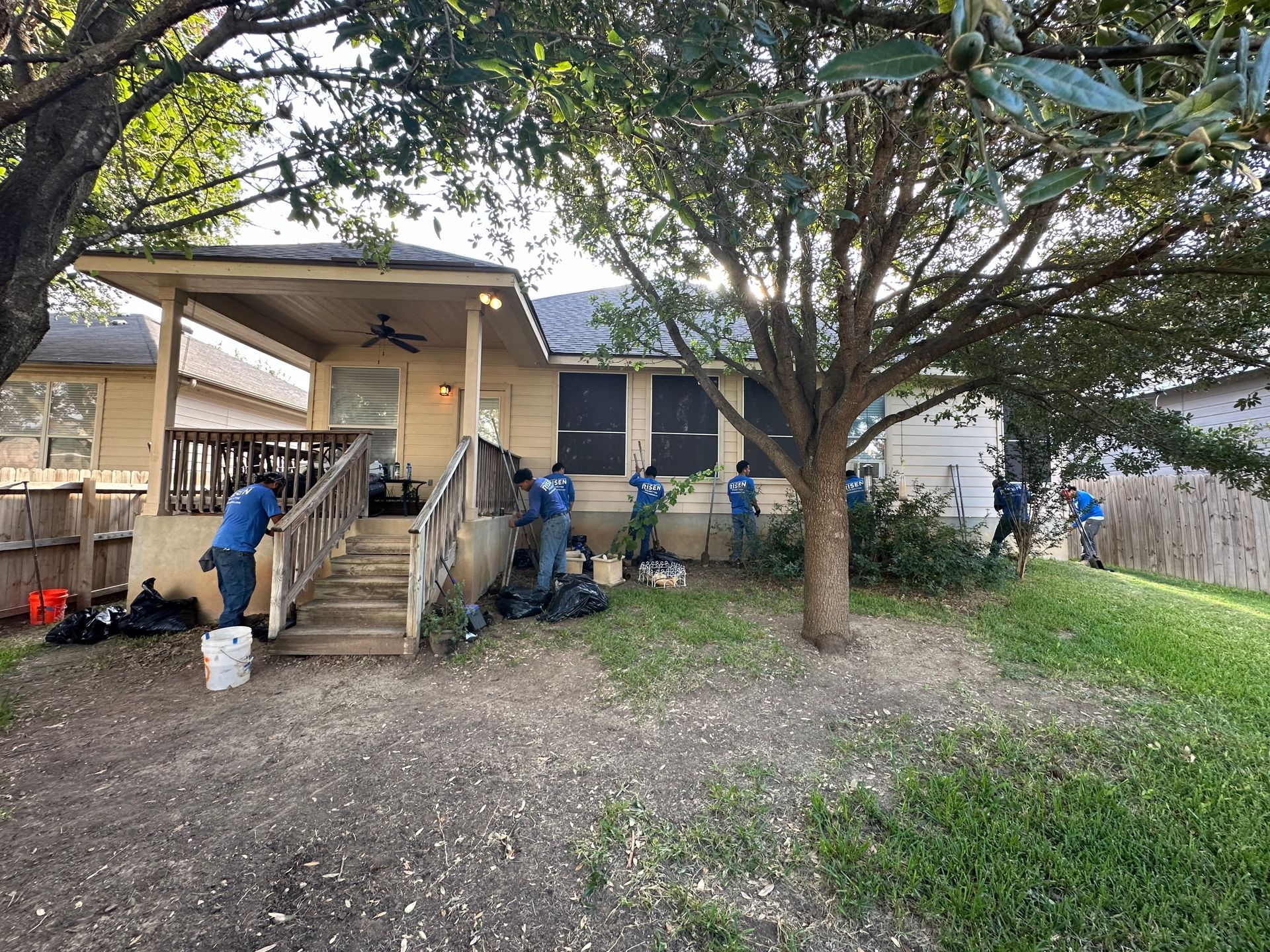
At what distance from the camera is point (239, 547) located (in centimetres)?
459

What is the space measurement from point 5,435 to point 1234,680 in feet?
58.8

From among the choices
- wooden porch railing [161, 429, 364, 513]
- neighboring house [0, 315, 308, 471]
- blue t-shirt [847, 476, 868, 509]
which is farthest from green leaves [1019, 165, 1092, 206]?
neighboring house [0, 315, 308, 471]

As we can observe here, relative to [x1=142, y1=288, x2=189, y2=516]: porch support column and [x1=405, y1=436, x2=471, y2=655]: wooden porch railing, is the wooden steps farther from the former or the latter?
[x1=142, y1=288, x2=189, y2=516]: porch support column

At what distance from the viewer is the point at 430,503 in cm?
473

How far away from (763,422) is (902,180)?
5.60 m

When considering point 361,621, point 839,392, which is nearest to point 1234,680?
point 839,392

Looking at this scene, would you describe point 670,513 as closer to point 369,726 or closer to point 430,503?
point 430,503

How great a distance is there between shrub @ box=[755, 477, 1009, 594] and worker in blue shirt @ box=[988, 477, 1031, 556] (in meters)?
0.53

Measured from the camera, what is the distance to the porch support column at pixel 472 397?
5684 mm

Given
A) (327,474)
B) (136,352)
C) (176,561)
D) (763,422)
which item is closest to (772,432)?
(763,422)

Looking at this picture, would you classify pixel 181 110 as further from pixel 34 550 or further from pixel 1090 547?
pixel 1090 547

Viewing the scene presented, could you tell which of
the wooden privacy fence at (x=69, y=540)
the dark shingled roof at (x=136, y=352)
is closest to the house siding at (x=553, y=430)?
the wooden privacy fence at (x=69, y=540)

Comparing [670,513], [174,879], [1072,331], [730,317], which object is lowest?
[174,879]

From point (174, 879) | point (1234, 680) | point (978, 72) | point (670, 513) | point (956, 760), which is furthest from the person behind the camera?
point (670, 513)
